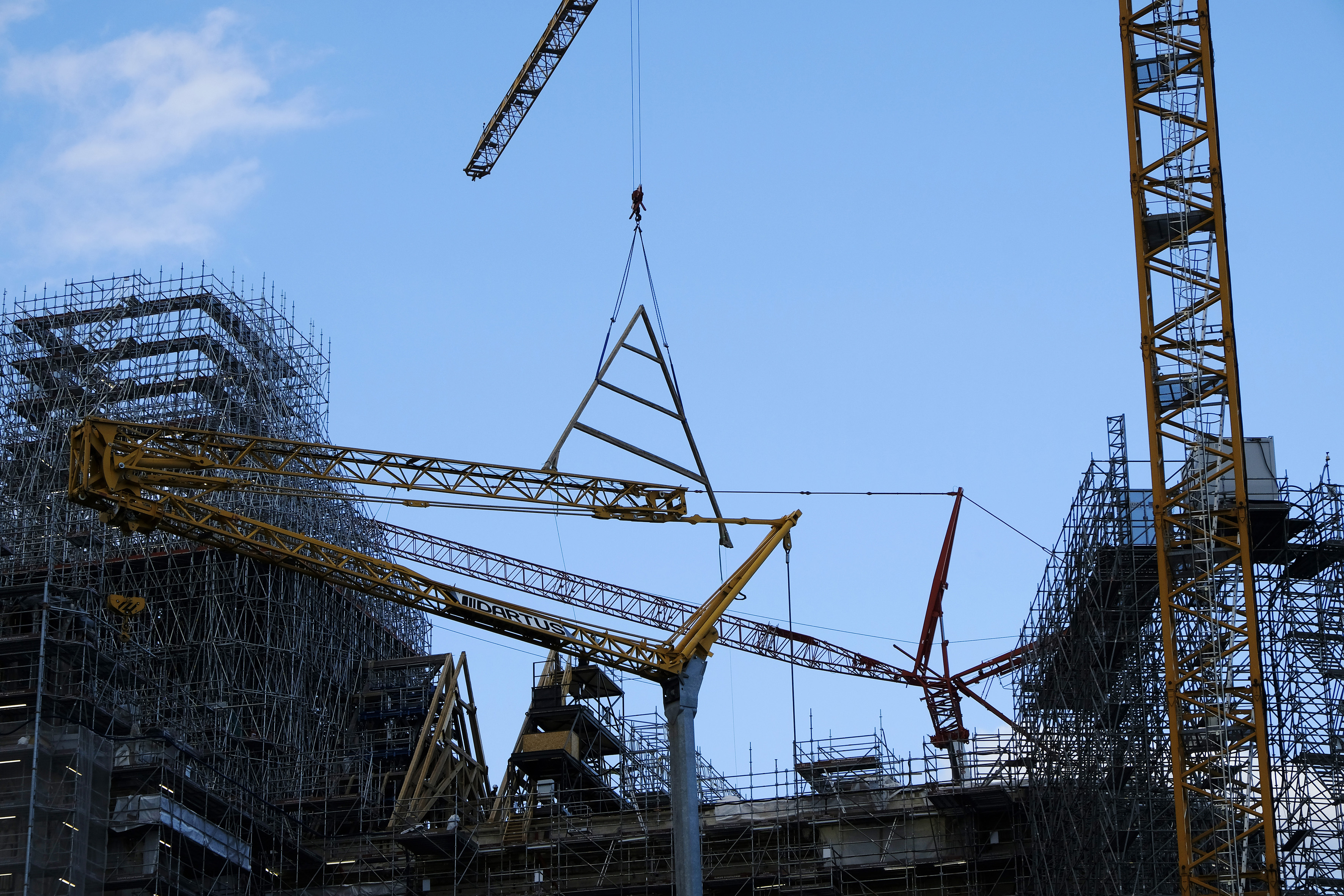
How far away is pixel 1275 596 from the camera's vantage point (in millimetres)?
68000

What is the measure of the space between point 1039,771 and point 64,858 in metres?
36.5

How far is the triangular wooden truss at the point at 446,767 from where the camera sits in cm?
8644

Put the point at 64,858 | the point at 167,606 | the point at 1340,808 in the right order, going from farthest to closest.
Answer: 1. the point at 167,606
2. the point at 64,858
3. the point at 1340,808

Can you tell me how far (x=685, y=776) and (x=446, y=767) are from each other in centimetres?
2865

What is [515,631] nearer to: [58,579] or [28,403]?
[58,579]

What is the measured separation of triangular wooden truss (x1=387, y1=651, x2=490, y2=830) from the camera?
284 ft

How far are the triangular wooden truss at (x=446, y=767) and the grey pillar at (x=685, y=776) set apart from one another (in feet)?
70.4

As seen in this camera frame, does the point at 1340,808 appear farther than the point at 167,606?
No

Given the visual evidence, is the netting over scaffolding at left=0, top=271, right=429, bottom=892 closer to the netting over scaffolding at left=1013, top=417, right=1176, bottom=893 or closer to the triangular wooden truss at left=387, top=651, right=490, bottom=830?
the triangular wooden truss at left=387, top=651, right=490, bottom=830

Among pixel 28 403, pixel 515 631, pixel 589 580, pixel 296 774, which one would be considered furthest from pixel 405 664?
pixel 515 631

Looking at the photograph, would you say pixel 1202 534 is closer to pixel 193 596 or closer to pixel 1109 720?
pixel 1109 720

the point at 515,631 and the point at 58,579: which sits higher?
the point at 58,579

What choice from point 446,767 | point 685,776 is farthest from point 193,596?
point 685,776

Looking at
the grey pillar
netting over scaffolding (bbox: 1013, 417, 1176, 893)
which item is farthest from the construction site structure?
the grey pillar
